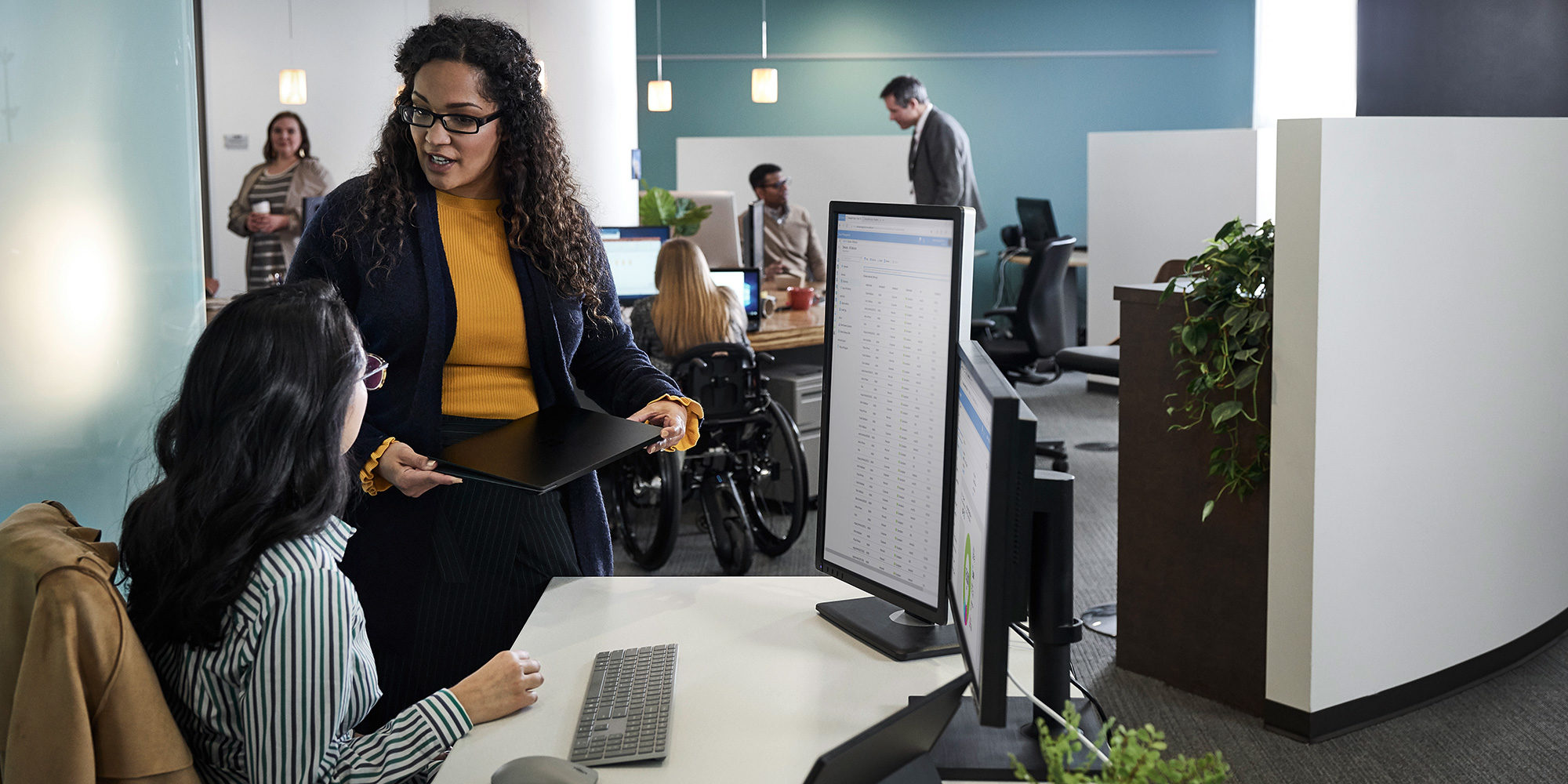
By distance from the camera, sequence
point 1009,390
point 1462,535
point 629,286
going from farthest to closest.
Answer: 1. point 629,286
2. point 1462,535
3. point 1009,390

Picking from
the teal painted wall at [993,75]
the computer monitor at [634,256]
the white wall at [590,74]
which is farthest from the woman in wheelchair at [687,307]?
the teal painted wall at [993,75]

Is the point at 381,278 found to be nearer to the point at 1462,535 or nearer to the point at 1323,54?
the point at 1462,535

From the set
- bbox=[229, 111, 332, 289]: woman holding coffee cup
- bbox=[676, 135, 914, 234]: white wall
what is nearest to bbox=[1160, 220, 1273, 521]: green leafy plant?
bbox=[229, 111, 332, 289]: woman holding coffee cup

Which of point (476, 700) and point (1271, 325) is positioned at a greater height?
point (1271, 325)

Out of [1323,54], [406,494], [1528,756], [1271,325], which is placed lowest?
[1528,756]

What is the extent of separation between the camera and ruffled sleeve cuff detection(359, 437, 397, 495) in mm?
1646

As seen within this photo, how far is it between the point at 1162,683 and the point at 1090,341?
4.98 m

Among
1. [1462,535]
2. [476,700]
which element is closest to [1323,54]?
[1462,535]

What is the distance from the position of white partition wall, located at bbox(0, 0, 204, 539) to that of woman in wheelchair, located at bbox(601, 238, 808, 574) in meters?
1.98

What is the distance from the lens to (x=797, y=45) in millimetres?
10188

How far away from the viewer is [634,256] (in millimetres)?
5188

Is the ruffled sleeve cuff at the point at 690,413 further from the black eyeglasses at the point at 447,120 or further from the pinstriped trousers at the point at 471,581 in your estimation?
the black eyeglasses at the point at 447,120

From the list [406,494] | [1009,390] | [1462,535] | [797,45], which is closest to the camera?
[1009,390]

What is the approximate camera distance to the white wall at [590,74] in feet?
17.6
